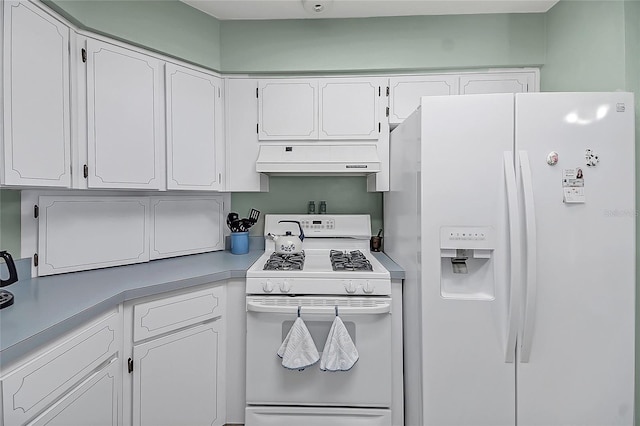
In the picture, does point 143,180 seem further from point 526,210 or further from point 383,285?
point 526,210

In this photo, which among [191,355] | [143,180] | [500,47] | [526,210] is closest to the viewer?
[526,210]

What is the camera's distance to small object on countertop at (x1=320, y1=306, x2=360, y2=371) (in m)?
1.56

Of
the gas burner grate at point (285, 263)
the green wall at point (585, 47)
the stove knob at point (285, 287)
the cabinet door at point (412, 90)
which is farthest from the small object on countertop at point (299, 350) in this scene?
the green wall at point (585, 47)

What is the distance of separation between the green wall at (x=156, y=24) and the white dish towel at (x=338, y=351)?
1.80 meters

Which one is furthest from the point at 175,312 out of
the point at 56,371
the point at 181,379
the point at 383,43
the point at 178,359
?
the point at 383,43

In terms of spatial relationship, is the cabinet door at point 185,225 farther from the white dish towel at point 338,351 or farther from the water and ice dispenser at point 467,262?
the water and ice dispenser at point 467,262

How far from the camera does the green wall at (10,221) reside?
4.84 ft

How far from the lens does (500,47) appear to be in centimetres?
202

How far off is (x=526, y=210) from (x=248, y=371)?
156 centimetres

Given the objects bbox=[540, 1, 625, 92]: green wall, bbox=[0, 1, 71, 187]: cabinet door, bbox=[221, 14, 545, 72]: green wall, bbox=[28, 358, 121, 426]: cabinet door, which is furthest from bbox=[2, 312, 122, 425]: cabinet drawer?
bbox=[540, 1, 625, 92]: green wall

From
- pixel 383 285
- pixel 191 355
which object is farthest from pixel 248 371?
pixel 383 285

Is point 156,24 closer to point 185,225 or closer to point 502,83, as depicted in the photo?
point 185,225

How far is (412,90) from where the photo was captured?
6.81 feet

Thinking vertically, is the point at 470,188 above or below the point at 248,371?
above
